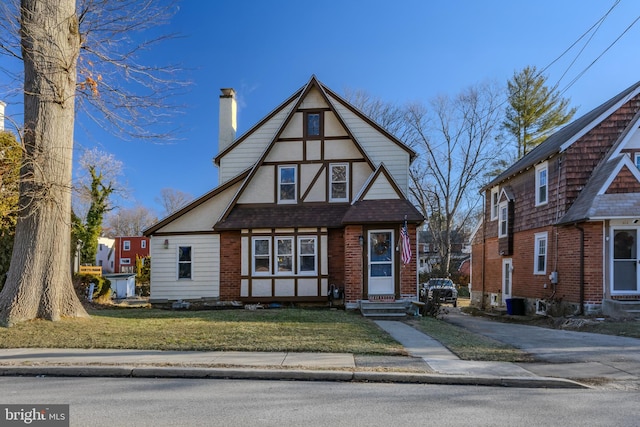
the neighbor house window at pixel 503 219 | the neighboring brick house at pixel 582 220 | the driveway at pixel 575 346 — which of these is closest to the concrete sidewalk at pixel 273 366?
the driveway at pixel 575 346

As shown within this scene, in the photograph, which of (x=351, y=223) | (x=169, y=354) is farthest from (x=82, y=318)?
(x=351, y=223)

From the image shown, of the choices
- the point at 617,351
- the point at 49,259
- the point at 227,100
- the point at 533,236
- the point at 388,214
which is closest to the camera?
the point at 617,351

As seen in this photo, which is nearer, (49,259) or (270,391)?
(270,391)

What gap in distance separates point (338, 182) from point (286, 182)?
2042 millimetres

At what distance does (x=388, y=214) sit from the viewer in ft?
48.2

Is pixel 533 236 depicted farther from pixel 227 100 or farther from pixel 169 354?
pixel 169 354

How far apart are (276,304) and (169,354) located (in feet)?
28.4

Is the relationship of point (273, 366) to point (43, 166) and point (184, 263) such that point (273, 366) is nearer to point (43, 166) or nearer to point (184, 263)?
point (43, 166)

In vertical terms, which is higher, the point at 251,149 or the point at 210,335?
the point at 251,149

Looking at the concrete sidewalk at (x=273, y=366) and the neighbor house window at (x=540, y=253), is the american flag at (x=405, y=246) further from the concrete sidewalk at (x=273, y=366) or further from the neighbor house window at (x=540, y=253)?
the neighbor house window at (x=540, y=253)

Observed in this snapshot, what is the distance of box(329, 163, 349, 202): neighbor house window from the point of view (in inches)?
674

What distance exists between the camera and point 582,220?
45.6 ft

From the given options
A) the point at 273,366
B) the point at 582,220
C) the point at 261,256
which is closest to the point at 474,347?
the point at 273,366

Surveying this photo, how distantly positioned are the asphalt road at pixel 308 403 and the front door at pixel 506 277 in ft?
49.7
